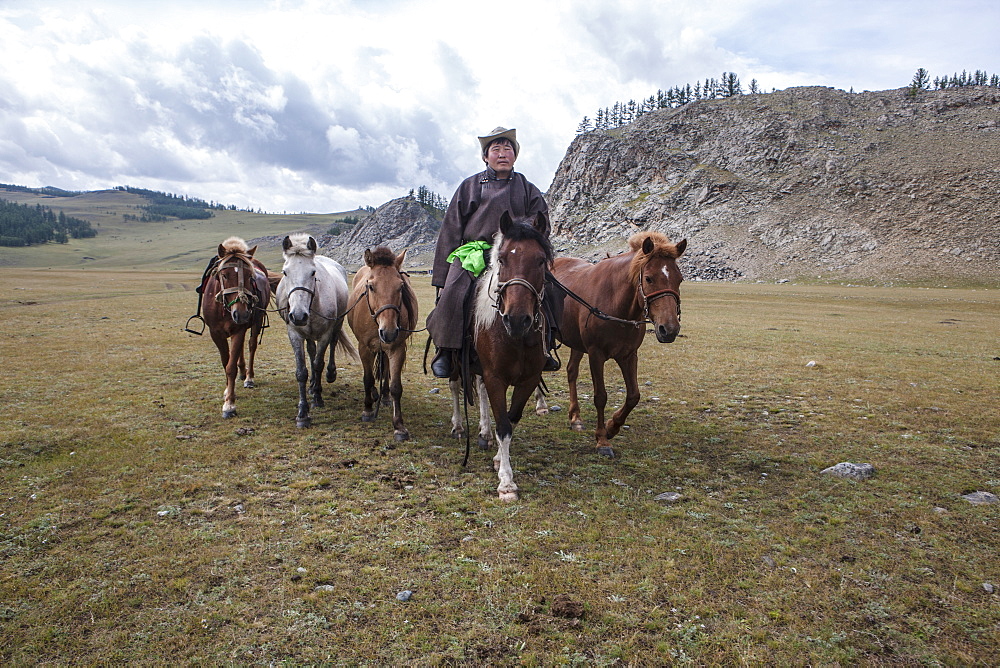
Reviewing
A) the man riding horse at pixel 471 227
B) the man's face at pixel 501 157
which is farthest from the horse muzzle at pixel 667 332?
the man's face at pixel 501 157

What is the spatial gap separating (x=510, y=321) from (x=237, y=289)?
559 cm

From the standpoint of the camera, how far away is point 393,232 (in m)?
175

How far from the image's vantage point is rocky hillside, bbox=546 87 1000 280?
77625 millimetres

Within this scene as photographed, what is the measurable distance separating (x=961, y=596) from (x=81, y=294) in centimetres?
4535

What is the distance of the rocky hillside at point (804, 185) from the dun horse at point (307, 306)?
8564cm

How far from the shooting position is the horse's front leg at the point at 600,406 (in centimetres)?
695

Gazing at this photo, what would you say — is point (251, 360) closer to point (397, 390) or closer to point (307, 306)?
point (307, 306)

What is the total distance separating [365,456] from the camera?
22.1ft

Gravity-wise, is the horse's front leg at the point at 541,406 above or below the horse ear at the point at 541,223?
below

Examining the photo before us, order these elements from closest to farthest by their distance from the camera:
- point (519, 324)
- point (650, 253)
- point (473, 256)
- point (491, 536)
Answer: point (491, 536), point (519, 324), point (473, 256), point (650, 253)

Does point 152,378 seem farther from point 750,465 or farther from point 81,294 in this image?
point 81,294

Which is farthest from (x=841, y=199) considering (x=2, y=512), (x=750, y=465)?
(x=2, y=512)

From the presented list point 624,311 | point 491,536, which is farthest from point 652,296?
point 491,536

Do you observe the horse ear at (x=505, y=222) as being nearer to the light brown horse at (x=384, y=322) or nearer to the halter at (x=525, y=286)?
the halter at (x=525, y=286)
